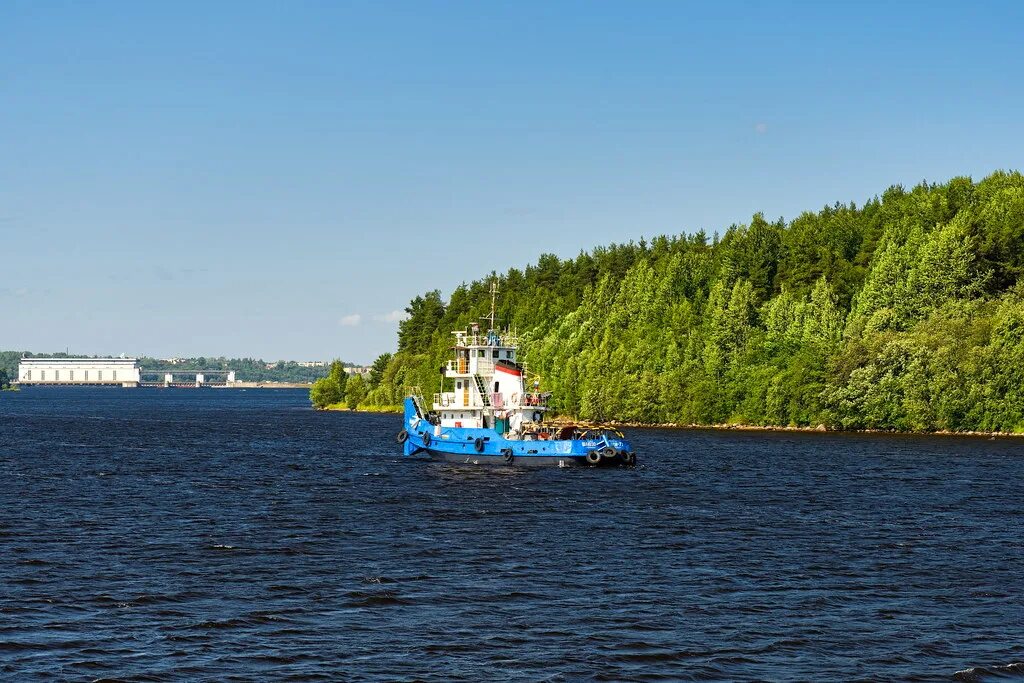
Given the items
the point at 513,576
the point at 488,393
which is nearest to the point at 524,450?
the point at 488,393

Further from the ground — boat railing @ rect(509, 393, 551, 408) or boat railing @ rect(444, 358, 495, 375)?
boat railing @ rect(444, 358, 495, 375)

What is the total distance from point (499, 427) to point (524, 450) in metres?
4.95

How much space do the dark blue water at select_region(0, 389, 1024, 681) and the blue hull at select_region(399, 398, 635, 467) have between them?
4761 mm

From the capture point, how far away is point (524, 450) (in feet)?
330

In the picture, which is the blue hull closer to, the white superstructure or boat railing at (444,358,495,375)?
the white superstructure

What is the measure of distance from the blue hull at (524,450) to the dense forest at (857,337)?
57.4 metres

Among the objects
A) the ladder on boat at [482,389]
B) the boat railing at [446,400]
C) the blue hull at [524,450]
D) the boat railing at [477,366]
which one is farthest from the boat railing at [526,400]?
the boat railing at [446,400]

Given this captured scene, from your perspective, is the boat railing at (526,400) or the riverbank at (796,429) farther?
the riverbank at (796,429)

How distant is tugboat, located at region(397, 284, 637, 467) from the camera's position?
101m

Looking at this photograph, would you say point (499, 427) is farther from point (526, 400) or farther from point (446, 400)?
point (446, 400)

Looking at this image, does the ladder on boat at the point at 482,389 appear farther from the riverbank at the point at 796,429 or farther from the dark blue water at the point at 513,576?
the riverbank at the point at 796,429

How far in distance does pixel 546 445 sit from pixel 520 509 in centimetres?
2881

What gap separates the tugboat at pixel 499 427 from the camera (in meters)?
101

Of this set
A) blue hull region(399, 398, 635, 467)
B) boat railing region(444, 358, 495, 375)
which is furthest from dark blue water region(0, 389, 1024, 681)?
boat railing region(444, 358, 495, 375)
